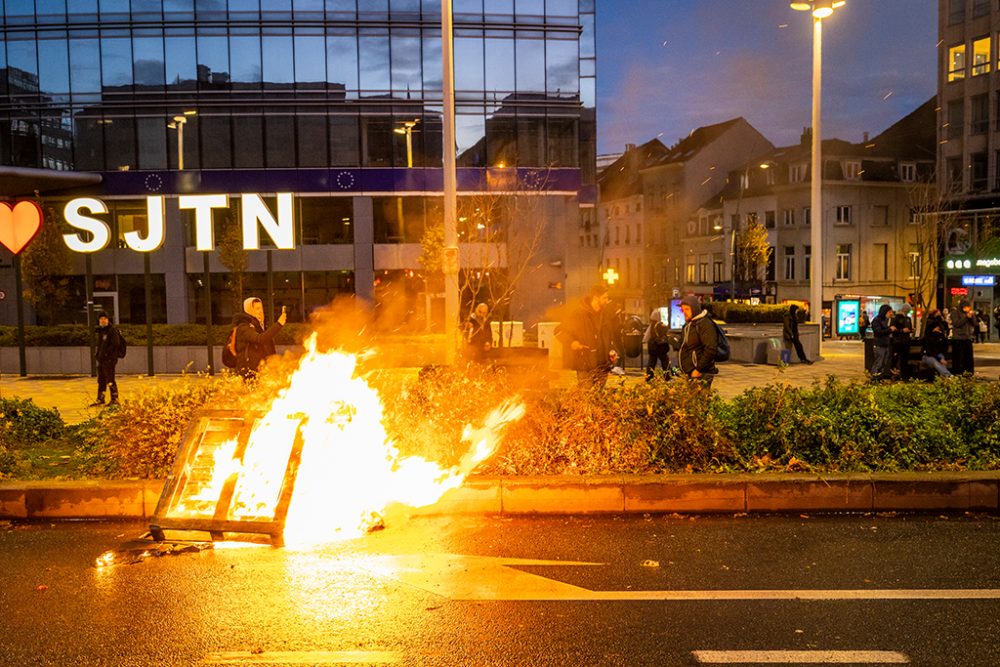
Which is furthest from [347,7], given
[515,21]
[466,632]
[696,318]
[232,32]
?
[466,632]

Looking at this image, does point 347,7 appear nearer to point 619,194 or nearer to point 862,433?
point 862,433

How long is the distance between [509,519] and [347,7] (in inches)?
1468

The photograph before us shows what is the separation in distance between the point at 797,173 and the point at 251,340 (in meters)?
56.1

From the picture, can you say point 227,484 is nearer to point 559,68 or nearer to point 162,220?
point 162,220

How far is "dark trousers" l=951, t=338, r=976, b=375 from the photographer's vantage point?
1770 centimetres

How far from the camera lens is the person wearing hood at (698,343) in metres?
10.3

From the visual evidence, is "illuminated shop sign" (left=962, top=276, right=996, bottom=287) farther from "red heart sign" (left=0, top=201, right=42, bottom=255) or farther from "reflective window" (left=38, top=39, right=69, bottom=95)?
"reflective window" (left=38, top=39, right=69, bottom=95)

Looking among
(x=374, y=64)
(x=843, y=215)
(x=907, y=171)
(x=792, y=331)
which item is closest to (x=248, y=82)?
(x=374, y=64)

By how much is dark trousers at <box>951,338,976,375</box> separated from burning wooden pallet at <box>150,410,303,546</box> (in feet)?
50.6

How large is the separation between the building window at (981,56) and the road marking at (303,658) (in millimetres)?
52639

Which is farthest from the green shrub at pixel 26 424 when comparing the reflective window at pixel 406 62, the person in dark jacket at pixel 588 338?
the reflective window at pixel 406 62

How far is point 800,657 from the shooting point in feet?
14.7

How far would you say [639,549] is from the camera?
639 cm

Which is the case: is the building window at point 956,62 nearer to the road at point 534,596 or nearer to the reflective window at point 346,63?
the reflective window at point 346,63
